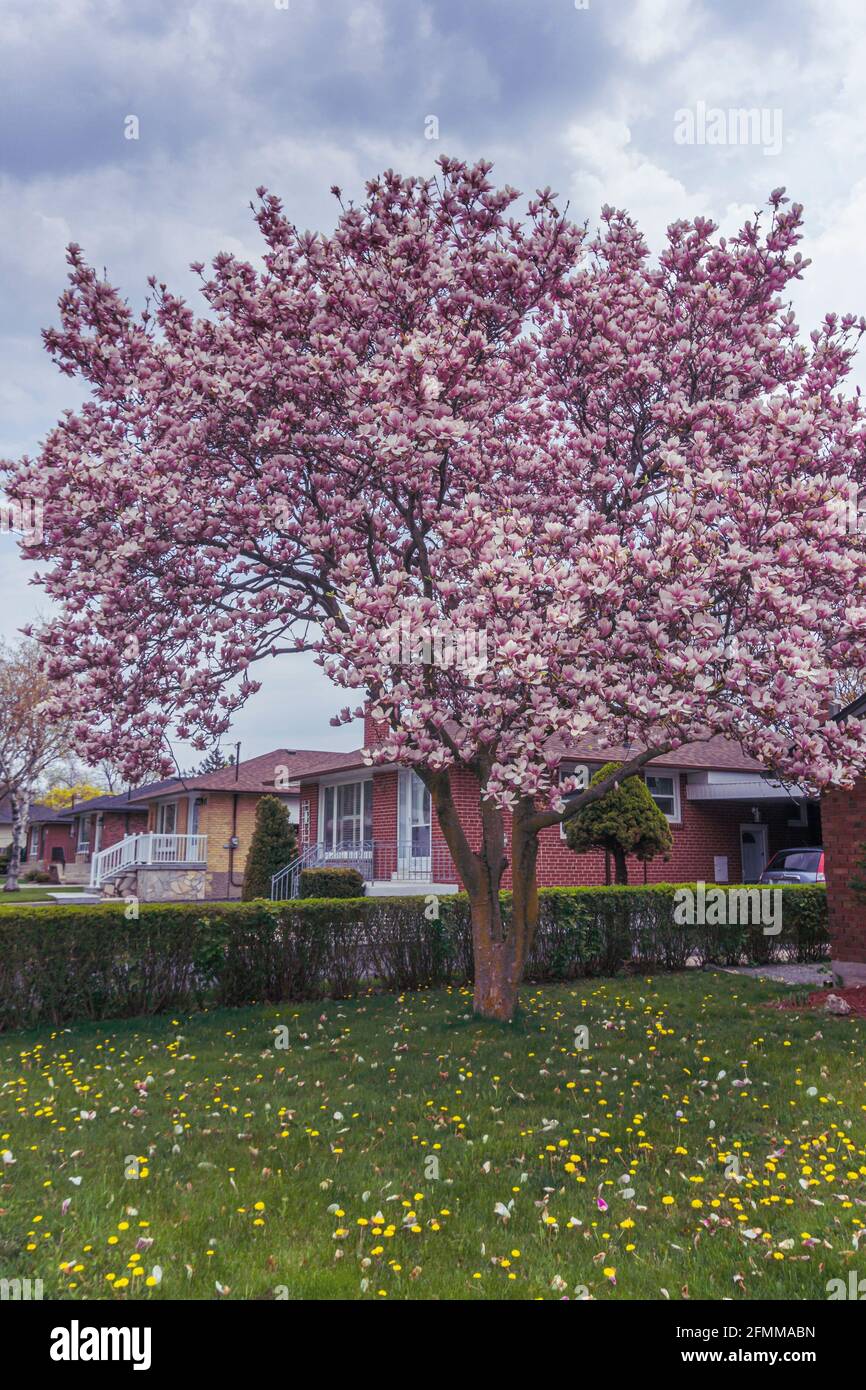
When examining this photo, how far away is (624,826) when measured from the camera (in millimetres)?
18984

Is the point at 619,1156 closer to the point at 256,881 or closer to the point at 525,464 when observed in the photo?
the point at 525,464

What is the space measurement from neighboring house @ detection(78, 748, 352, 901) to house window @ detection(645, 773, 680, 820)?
33.9 feet

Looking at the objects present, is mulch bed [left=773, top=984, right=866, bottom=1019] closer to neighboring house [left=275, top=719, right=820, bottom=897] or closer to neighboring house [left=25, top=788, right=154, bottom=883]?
neighboring house [left=275, top=719, right=820, bottom=897]

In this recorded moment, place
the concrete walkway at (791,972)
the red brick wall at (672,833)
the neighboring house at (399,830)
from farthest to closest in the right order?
the neighboring house at (399,830), the red brick wall at (672,833), the concrete walkway at (791,972)

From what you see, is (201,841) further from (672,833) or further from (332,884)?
(672,833)

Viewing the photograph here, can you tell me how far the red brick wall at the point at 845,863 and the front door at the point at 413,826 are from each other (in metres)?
12.5

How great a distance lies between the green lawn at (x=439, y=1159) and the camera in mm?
3979

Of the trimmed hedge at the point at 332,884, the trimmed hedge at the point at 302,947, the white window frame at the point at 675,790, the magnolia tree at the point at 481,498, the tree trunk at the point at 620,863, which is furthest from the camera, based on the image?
the white window frame at the point at 675,790

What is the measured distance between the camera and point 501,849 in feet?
32.2

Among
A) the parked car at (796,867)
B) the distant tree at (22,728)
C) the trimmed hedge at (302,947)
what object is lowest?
the trimmed hedge at (302,947)

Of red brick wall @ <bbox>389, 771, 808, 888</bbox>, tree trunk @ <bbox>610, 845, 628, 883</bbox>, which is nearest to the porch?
red brick wall @ <bbox>389, 771, 808, 888</bbox>

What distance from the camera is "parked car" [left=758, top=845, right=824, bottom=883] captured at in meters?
20.5

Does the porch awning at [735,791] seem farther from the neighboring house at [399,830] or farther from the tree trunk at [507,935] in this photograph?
the tree trunk at [507,935]

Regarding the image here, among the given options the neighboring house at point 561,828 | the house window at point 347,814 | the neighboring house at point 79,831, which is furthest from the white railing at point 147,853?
the house window at point 347,814
